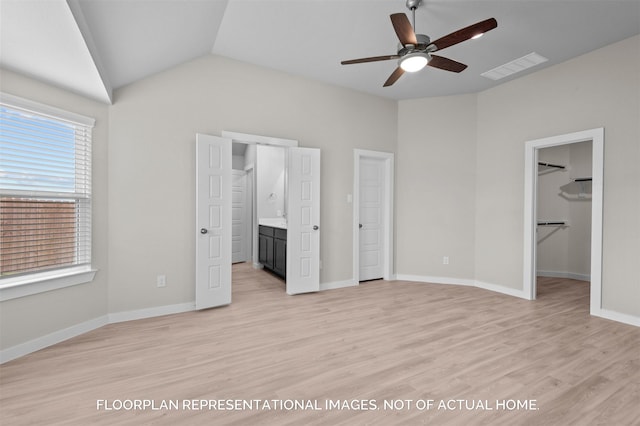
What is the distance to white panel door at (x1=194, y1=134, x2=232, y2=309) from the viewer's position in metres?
3.52

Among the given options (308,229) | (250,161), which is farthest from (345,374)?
(250,161)

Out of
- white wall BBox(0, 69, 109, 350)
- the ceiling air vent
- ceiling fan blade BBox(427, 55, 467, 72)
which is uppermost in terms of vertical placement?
the ceiling air vent

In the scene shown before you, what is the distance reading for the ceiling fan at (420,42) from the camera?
7.04ft

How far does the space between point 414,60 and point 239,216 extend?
5294 mm

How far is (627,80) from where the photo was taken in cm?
330

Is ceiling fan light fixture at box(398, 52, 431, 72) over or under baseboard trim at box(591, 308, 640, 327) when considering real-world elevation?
over

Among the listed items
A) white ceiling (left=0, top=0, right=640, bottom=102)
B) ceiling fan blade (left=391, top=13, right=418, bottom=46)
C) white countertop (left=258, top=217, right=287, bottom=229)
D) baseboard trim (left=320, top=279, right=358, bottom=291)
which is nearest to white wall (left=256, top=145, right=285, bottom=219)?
white countertop (left=258, top=217, right=287, bottom=229)

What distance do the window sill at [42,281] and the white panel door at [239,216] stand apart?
3.82m

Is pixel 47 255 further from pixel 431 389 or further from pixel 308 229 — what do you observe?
pixel 431 389

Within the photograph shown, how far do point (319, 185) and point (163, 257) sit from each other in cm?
224

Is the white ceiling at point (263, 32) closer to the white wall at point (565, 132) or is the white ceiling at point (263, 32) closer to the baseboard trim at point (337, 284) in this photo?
the white wall at point (565, 132)

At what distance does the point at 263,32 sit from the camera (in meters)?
3.28

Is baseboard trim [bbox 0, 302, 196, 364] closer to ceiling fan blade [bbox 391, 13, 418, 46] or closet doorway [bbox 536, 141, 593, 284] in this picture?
ceiling fan blade [bbox 391, 13, 418, 46]

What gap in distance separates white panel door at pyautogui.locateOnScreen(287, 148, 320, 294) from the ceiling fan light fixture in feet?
6.28
